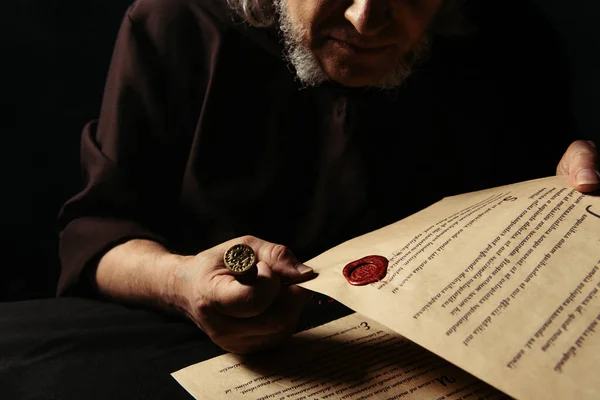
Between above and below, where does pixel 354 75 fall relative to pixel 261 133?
above

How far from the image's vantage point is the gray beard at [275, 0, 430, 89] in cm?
108

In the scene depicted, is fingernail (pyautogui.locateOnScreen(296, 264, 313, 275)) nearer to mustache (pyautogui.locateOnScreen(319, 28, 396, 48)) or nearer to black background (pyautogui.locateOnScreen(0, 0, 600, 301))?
mustache (pyautogui.locateOnScreen(319, 28, 396, 48))

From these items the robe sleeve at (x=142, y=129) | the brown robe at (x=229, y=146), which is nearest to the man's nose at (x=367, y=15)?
the brown robe at (x=229, y=146)

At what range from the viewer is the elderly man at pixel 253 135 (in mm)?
1069

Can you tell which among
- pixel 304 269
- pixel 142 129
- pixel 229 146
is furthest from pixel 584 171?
pixel 142 129

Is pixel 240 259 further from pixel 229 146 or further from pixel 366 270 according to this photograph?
pixel 229 146

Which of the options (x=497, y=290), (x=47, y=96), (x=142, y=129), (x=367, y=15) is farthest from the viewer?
(x=47, y=96)

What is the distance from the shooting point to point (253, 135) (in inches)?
46.1

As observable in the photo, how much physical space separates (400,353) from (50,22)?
1099 mm

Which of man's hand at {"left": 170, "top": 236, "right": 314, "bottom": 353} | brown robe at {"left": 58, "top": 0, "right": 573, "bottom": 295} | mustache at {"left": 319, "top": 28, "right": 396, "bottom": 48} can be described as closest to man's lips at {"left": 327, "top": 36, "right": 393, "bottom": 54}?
mustache at {"left": 319, "top": 28, "right": 396, "bottom": 48}

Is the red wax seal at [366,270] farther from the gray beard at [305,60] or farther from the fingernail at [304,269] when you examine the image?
A: the gray beard at [305,60]

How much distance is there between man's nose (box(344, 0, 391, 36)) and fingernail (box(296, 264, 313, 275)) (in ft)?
1.36

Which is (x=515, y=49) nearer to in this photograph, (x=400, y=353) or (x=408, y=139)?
(x=408, y=139)

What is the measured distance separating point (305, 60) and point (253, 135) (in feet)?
0.60
